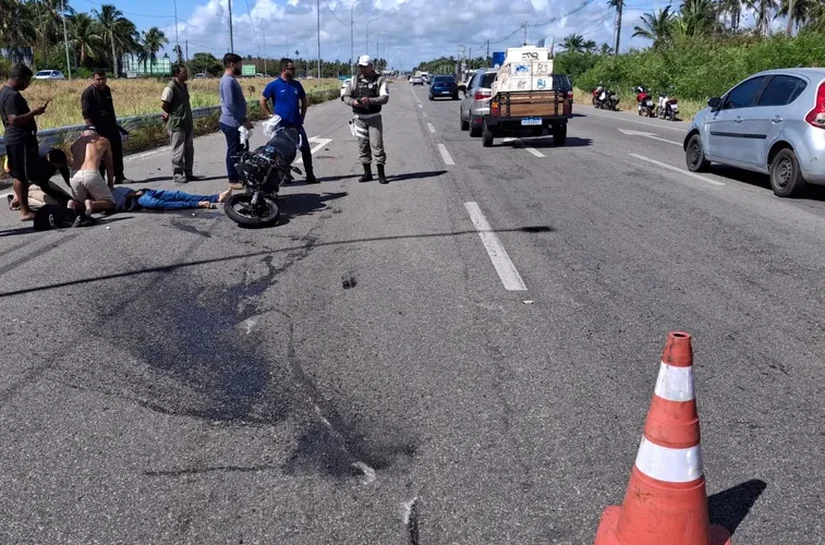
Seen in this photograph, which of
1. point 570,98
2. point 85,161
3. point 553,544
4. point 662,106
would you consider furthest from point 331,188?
point 662,106

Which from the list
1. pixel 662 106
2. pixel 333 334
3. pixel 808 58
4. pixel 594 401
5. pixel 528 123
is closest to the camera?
pixel 594 401

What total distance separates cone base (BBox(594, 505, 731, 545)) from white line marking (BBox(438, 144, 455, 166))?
38.8 feet

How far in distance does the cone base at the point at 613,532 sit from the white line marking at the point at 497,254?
10.8 ft

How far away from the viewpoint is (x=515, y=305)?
5.69 m

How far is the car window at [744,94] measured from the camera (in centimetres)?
1123

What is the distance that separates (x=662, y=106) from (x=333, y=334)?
27.0 meters

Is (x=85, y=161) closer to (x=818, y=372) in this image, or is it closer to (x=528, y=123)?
(x=818, y=372)

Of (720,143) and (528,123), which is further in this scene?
(528,123)

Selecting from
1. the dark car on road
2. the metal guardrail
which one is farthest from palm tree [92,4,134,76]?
the metal guardrail

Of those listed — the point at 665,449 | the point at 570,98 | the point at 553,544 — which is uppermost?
the point at 570,98

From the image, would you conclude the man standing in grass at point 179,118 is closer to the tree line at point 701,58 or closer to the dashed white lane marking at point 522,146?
the dashed white lane marking at point 522,146

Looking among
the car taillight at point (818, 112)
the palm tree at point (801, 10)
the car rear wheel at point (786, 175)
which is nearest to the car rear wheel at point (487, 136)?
the car rear wheel at point (786, 175)

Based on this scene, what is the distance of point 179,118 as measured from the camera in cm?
1178

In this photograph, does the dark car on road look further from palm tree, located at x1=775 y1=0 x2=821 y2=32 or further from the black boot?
the black boot
